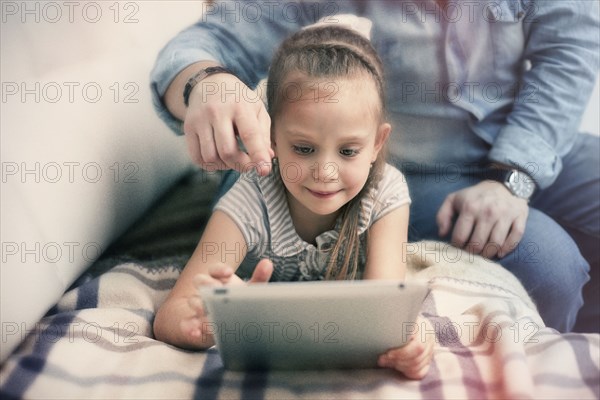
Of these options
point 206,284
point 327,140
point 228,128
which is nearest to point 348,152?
point 327,140

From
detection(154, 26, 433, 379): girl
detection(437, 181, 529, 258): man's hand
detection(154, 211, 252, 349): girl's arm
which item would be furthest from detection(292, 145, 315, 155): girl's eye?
detection(437, 181, 529, 258): man's hand

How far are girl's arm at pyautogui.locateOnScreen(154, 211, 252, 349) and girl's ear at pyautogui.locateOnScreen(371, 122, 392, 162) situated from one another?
18 centimetres

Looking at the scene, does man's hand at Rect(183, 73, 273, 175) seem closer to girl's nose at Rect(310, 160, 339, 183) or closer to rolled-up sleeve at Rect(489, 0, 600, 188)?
girl's nose at Rect(310, 160, 339, 183)

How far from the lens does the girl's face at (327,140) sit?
64 centimetres

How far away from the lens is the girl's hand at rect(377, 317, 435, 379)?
1.74ft

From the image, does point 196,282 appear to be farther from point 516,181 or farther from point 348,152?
point 516,181

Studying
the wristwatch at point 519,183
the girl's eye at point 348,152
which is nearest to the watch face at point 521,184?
the wristwatch at point 519,183

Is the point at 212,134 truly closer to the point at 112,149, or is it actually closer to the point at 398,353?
the point at 112,149

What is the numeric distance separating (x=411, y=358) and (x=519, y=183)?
365 mm

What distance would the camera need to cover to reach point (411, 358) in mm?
531

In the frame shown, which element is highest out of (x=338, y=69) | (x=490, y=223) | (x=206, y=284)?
(x=338, y=69)

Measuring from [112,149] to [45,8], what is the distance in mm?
159

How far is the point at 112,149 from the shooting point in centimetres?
70

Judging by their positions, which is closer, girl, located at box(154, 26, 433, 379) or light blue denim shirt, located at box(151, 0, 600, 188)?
girl, located at box(154, 26, 433, 379)
